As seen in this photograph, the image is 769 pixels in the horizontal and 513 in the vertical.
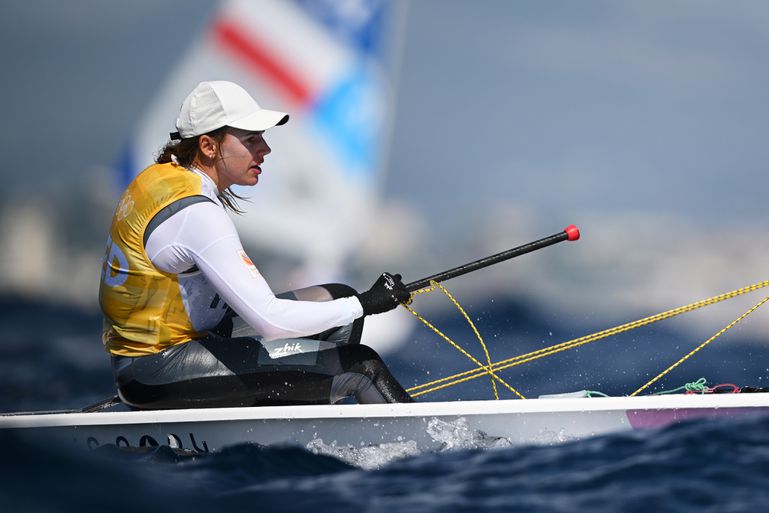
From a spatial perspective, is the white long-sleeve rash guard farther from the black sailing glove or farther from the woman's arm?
the black sailing glove

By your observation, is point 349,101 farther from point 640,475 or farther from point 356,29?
point 640,475

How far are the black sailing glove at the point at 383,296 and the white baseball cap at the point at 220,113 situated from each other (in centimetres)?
57

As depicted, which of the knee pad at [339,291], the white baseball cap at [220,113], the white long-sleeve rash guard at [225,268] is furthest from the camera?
the knee pad at [339,291]

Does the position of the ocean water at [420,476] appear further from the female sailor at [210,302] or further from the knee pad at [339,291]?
the knee pad at [339,291]

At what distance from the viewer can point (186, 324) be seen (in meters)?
3.23

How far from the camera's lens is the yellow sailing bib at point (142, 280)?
3105 millimetres

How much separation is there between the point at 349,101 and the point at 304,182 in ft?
2.03

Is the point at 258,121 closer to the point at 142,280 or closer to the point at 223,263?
the point at 223,263

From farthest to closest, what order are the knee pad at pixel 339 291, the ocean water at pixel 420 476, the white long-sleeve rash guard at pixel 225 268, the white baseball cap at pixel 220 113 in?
the knee pad at pixel 339 291 → the white baseball cap at pixel 220 113 → the white long-sleeve rash guard at pixel 225 268 → the ocean water at pixel 420 476

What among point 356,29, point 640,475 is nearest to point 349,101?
point 356,29

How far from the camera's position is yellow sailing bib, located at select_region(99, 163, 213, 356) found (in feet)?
10.2

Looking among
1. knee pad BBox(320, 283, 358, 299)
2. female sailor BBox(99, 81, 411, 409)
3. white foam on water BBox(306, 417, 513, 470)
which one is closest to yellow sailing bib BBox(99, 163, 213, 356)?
female sailor BBox(99, 81, 411, 409)

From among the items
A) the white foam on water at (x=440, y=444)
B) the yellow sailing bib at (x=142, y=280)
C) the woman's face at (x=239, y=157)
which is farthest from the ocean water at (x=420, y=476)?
the woman's face at (x=239, y=157)

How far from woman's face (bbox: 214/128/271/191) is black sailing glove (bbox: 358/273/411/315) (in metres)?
0.49
